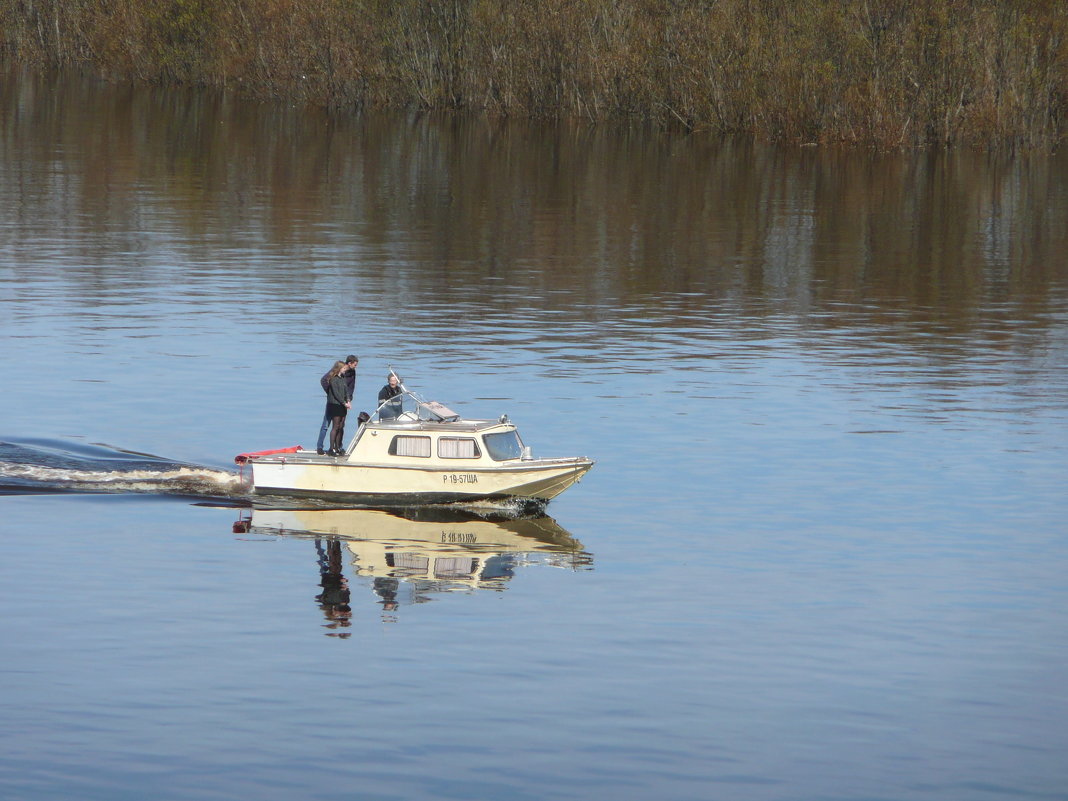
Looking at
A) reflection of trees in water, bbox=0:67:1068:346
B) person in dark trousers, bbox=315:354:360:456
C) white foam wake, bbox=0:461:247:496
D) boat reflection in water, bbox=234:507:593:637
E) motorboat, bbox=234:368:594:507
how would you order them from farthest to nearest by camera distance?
reflection of trees in water, bbox=0:67:1068:346
person in dark trousers, bbox=315:354:360:456
white foam wake, bbox=0:461:247:496
motorboat, bbox=234:368:594:507
boat reflection in water, bbox=234:507:593:637

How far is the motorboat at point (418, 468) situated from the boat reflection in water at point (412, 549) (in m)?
0.53

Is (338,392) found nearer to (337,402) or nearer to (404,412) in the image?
(337,402)

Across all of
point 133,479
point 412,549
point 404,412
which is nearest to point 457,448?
point 404,412

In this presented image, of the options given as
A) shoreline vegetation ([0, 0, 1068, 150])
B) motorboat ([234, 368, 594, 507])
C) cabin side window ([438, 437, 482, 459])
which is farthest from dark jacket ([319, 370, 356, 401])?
shoreline vegetation ([0, 0, 1068, 150])

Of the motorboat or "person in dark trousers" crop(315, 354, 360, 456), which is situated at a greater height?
"person in dark trousers" crop(315, 354, 360, 456)

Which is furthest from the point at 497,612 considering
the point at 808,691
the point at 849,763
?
the point at 849,763

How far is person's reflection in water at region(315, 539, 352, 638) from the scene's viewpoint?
3203 centimetres

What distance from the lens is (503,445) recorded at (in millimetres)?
40219

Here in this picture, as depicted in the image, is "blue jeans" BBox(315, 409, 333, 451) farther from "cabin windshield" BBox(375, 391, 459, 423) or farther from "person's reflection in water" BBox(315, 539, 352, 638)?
"person's reflection in water" BBox(315, 539, 352, 638)

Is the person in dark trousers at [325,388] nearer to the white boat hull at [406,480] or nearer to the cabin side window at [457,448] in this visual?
Result: the white boat hull at [406,480]

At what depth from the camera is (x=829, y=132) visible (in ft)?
439

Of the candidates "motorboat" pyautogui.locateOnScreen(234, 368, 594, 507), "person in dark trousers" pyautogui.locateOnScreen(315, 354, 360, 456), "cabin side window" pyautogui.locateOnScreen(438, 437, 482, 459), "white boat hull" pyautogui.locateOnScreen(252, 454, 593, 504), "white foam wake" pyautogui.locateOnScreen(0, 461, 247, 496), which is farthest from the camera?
"person in dark trousers" pyautogui.locateOnScreen(315, 354, 360, 456)

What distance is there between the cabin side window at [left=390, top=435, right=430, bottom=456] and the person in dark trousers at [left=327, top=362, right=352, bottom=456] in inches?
72.3

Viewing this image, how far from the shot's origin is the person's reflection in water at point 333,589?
3203cm
